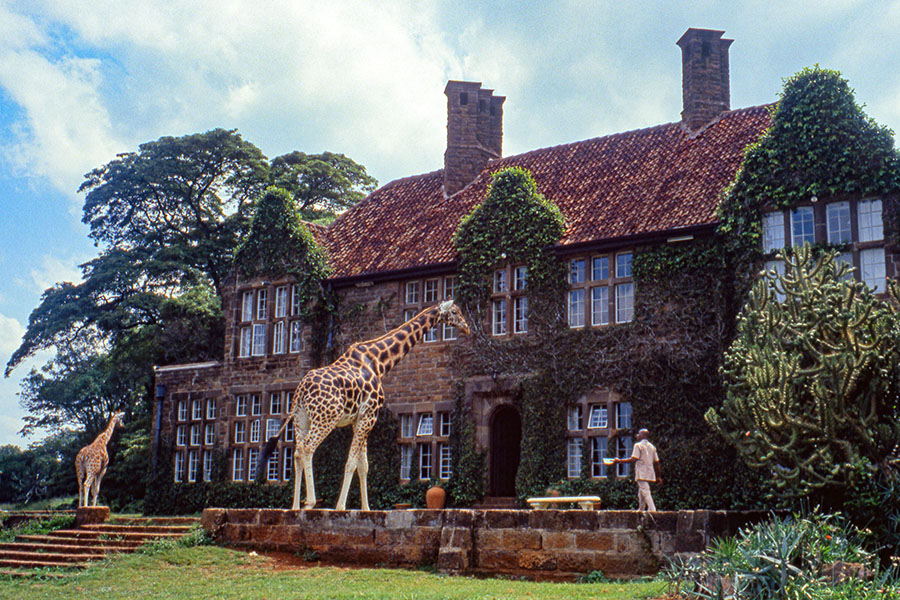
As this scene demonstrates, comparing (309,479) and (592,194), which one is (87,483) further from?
(592,194)

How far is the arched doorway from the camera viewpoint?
2320 cm

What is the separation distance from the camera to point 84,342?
41.8 meters

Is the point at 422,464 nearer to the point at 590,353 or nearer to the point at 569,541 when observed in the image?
the point at 590,353

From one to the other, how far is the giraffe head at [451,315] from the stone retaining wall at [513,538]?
5855 millimetres

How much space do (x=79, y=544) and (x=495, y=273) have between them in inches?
439

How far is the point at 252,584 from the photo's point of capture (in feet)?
46.9

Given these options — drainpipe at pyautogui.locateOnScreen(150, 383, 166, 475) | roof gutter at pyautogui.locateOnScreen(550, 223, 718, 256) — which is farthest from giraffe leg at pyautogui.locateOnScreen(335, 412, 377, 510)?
drainpipe at pyautogui.locateOnScreen(150, 383, 166, 475)

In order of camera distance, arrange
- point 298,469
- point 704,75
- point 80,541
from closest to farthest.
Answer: point 298,469, point 80,541, point 704,75

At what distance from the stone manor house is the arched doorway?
0.04 m

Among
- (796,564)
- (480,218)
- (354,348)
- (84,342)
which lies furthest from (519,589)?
(84,342)

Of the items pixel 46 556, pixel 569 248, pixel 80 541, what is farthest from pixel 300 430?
pixel 569 248

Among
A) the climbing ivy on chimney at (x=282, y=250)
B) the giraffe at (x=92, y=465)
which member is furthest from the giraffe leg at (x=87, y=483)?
the climbing ivy on chimney at (x=282, y=250)

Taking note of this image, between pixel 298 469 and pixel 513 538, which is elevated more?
pixel 298 469

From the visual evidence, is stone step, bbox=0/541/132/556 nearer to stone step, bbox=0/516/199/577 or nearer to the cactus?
stone step, bbox=0/516/199/577
